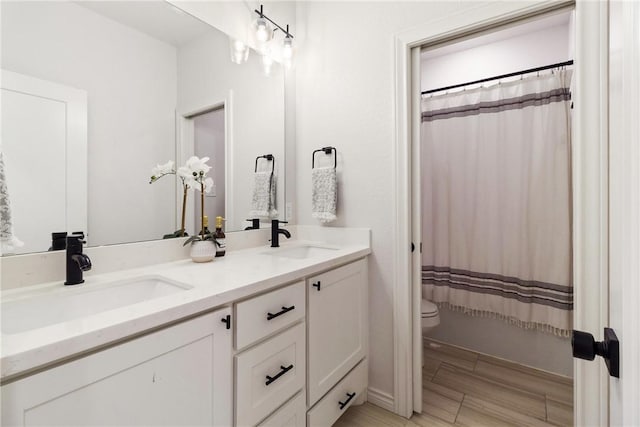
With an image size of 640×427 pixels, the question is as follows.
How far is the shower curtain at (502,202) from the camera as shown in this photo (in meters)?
1.98

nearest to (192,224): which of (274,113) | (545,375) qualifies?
(274,113)

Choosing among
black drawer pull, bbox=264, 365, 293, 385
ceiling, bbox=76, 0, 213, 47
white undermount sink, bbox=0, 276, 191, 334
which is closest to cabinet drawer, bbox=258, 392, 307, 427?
black drawer pull, bbox=264, 365, 293, 385

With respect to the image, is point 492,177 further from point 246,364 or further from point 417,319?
point 246,364

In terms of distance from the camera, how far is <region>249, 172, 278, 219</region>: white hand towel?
1878mm

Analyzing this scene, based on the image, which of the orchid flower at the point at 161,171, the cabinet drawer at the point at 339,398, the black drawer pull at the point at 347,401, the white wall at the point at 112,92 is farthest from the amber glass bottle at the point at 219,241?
the black drawer pull at the point at 347,401

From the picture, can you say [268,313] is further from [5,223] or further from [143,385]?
[5,223]

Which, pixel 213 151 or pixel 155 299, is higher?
pixel 213 151

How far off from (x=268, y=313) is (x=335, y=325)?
1.59 feet

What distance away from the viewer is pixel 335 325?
143cm

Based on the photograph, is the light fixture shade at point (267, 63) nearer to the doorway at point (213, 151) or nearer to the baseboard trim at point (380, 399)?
the doorway at point (213, 151)

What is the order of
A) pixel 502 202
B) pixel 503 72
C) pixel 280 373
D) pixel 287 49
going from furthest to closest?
1. pixel 503 72
2. pixel 502 202
3. pixel 287 49
4. pixel 280 373

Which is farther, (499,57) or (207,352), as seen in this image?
(499,57)

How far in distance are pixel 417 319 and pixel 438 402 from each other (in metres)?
0.54

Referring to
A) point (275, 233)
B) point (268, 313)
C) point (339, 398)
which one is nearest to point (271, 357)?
point (268, 313)
